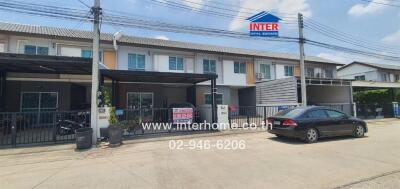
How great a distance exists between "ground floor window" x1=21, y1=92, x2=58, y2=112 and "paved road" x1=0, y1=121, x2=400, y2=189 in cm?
880

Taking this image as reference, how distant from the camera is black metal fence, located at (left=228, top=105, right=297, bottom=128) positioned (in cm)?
1328

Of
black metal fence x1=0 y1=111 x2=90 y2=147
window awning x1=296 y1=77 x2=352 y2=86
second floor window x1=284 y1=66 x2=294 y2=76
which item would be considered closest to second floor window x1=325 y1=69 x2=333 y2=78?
second floor window x1=284 y1=66 x2=294 y2=76

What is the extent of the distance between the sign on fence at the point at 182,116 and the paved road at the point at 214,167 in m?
3.58

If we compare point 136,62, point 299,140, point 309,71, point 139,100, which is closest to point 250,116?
point 299,140

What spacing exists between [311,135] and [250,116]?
6237 millimetres

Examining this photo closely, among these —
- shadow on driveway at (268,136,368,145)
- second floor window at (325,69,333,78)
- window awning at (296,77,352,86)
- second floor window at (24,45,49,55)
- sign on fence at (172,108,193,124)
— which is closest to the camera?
shadow on driveway at (268,136,368,145)

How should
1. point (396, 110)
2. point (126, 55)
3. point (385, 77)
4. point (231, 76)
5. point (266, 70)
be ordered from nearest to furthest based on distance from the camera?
point (126, 55) < point (396, 110) < point (231, 76) < point (266, 70) < point (385, 77)

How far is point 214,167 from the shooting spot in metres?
5.66

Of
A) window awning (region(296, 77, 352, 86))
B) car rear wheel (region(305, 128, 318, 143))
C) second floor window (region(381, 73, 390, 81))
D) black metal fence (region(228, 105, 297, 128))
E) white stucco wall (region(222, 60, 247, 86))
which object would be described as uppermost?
second floor window (region(381, 73, 390, 81))

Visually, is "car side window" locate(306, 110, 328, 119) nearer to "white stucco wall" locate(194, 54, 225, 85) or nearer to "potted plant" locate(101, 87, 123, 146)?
"potted plant" locate(101, 87, 123, 146)

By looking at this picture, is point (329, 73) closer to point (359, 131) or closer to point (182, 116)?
point (359, 131)

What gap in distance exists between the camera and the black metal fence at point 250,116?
13.3 m

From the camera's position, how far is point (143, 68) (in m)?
17.6

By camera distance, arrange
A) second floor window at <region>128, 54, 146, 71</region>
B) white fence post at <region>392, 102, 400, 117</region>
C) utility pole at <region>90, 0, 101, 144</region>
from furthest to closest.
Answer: white fence post at <region>392, 102, 400, 117</region> → second floor window at <region>128, 54, 146, 71</region> → utility pole at <region>90, 0, 101, 144</region>
